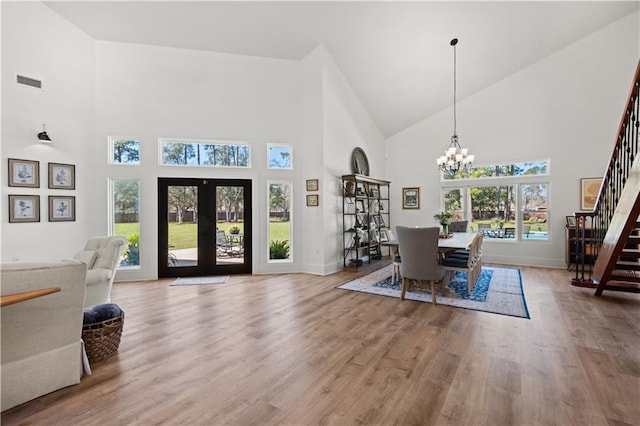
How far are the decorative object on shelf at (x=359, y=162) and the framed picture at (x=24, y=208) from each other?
5.64 metres

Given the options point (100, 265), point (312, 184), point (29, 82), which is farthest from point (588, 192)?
point (29, 82)

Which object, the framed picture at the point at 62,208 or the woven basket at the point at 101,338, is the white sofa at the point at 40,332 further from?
the framed picture at the point at 62,208

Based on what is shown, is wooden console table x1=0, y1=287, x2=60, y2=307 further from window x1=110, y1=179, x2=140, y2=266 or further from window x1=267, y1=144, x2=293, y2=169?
window x1=267, y1=144, x2=293, y2=169

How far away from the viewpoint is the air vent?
426 centimetres

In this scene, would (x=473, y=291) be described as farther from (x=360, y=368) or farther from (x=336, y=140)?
(x=336, y=140)

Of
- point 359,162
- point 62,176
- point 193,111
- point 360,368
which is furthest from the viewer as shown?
point 359,162

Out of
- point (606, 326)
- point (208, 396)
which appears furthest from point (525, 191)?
point (208, 396)

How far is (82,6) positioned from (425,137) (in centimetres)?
738

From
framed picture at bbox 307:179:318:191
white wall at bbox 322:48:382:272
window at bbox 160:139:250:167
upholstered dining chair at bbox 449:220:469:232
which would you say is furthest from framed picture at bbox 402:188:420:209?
window at bbox 160:139:250:167

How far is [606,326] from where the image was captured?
316 cm

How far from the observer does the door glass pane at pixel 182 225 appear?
5688 millimetres

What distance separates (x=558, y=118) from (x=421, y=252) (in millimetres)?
5161

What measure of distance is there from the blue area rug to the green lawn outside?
6.26 ft

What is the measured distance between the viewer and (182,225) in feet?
18.8
